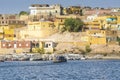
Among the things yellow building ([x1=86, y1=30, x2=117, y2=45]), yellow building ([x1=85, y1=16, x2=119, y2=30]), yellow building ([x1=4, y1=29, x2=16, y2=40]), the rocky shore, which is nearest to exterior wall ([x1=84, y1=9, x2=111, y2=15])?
yellow building ([x1=85, y1=16, x2=119, y2=30])

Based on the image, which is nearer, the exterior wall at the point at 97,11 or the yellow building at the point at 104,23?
the yellow building at the point at 104,23

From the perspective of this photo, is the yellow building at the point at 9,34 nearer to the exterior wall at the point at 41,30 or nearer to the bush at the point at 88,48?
the exterior wall at the point at 41,30

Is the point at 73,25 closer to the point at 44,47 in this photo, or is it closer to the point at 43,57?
the point at 44,47

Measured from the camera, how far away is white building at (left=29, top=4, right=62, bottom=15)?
14650 cm

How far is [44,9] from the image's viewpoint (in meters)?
147

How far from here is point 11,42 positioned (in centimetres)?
12275

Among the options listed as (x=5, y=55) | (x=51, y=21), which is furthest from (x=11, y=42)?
(x=51, y=21)

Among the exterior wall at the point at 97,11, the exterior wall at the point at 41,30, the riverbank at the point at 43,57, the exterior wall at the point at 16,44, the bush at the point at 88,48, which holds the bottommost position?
the riverbank at the point at 43,57

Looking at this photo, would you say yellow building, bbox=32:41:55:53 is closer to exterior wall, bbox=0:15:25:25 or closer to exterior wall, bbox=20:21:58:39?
exterior wall, bbox=20:21:58:39

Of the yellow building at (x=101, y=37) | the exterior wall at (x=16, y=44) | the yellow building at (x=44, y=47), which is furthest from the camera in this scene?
the yellow building at (x=101, y=37)

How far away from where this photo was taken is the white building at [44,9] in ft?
481

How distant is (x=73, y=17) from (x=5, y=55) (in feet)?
70.9

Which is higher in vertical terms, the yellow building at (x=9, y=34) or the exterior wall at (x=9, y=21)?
the exterior wall at (x=9, y=21)

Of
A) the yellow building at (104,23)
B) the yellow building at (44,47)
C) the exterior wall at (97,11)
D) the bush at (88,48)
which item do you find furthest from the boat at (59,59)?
the exterior wall at (97,11)
